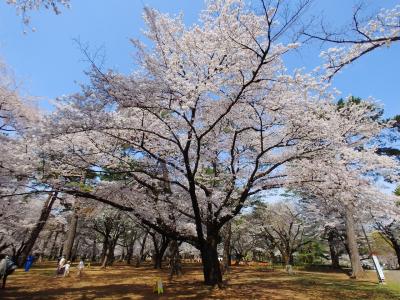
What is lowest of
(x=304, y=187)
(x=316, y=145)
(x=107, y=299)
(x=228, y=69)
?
(x=107, y=299)

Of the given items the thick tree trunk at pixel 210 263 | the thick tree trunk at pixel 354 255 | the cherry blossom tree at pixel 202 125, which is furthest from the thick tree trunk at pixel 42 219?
the thick tree trunk at pixel 354 255

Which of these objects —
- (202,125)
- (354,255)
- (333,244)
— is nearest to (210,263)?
(202,125)

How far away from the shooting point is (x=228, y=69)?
7.98 meters

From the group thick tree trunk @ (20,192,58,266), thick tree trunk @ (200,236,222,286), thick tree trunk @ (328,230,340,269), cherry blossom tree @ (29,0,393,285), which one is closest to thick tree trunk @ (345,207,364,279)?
cherry blossom tree @ (29,0,393,285)

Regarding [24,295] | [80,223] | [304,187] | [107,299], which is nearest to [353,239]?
[304,187]

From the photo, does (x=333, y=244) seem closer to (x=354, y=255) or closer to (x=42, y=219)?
(x=354, y=255)

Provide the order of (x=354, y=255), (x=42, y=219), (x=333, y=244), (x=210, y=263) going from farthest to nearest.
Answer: (x=333, y=244), (x=42, y=219), (x=354, y=255), (x=210, y=263)

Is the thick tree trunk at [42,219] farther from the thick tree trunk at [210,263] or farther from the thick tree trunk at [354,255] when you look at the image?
the thick tree trunk at [354,255]

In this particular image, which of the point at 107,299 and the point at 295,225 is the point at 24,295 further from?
the point at 295,225

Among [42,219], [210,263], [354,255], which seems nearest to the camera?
[210,263]

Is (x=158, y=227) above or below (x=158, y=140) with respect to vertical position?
below

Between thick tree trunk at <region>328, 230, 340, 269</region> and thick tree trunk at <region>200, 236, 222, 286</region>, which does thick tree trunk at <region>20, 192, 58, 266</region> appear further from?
thick tree trunk at <region>328, 230, 340, 269</region>

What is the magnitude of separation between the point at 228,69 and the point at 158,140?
3.80m

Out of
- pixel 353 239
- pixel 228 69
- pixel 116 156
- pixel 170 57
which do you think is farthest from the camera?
pixel 353 239
